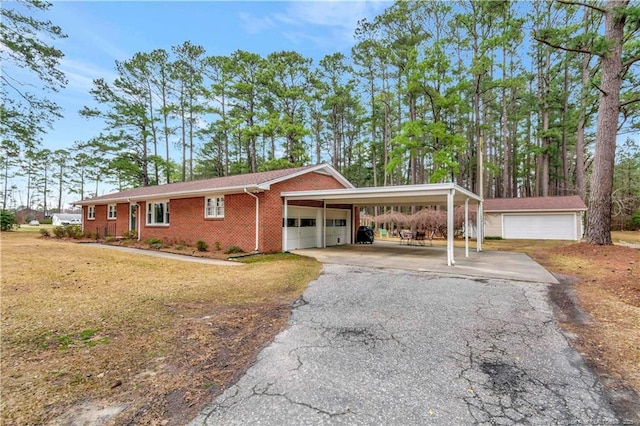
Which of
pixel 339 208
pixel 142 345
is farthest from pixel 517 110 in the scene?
pixel 142 345

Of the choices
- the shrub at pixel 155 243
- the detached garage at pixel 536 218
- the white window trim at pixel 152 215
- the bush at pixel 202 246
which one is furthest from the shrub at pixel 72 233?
the detached garage at pixel 536 218

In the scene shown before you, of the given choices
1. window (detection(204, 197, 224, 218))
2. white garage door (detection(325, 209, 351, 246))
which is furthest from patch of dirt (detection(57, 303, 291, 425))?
white garage door (detection(325, 209, 351, 246))

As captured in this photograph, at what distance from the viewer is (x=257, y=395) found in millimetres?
2520

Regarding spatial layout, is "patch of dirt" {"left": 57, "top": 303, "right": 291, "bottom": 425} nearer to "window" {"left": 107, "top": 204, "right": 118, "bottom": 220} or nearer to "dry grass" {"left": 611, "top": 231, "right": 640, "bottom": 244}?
"window" {"left": 107, "top": 204, "right": 118, "bottom": 220}

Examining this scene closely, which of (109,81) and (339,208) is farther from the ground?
(109,81)

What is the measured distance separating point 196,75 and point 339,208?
20938mm

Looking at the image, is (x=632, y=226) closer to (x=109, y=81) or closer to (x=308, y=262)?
(x=308, y=262)

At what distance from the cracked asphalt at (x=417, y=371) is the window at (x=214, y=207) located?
864 centimetres

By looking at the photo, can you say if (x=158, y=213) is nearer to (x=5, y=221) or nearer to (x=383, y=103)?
(x=5, y=221)

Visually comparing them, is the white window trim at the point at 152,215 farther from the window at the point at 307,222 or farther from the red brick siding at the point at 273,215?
the window at the point at 307,222

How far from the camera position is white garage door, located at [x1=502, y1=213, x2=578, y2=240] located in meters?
19.9

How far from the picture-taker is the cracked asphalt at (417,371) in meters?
2.27

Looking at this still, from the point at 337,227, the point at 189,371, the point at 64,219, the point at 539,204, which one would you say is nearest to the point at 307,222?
the point at 337,227

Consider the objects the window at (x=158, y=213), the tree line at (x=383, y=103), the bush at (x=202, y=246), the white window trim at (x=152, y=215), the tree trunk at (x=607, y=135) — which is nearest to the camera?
the tree trunk at (x=607, y=135)
